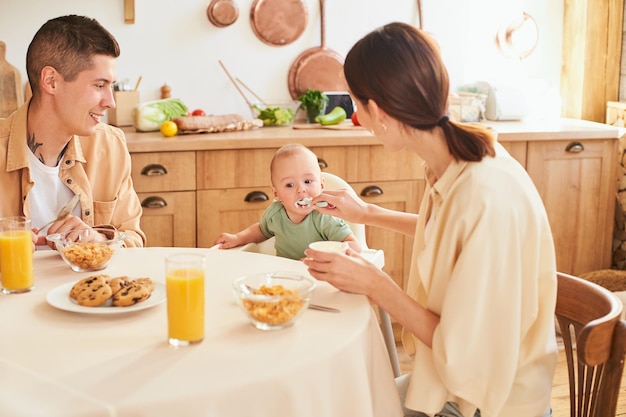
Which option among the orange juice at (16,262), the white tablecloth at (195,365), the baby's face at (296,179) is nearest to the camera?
the white tablecloth at (195,365)

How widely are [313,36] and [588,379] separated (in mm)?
2867

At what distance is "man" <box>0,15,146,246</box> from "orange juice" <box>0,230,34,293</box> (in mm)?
638

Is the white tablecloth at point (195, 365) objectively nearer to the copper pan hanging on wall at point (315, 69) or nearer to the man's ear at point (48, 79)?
the man's ear at point (48, 79)

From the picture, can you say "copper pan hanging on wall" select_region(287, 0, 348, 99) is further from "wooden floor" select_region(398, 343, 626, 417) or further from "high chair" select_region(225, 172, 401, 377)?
"high chair" select_region(225, 172, 401, 377)

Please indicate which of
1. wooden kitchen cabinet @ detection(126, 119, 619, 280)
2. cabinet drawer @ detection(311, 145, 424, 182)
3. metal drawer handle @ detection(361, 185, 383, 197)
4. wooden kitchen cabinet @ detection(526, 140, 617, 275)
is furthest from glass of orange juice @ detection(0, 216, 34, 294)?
wooden kitchen cabinet @ detection(526, 140, 617, 275)

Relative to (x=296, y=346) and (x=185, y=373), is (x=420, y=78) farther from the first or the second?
(x=185, y=373)

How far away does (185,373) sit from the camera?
4.42ft

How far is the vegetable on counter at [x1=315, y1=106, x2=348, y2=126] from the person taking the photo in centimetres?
391

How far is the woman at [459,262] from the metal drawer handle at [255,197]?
5.98 feet

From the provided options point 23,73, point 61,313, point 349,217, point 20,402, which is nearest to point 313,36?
point 23,73

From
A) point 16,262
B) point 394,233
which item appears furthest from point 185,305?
point 394,233

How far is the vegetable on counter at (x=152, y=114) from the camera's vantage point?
364 centimetres

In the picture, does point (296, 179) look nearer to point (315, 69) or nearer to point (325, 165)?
point (325, 165)

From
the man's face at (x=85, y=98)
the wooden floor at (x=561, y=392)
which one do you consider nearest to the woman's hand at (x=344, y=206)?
the man's face at (x=85, y=98)
